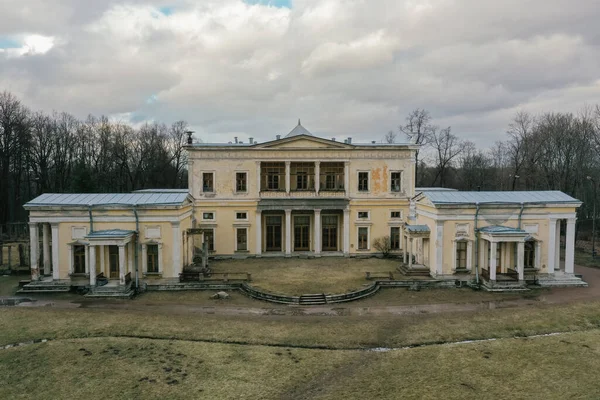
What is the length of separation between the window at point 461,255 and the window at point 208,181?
1959 centimetres

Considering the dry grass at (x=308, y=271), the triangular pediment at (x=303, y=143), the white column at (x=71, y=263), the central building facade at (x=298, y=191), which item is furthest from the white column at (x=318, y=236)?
the white column at (x=71, y=263)

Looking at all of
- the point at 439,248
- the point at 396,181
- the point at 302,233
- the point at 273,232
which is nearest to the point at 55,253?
the point at 273,232

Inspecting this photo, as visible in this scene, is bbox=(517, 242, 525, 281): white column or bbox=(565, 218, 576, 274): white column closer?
bbox=(517, 242, 525, 281): white column

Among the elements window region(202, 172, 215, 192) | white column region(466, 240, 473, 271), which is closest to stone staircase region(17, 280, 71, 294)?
→ window region(202, 172, 215, 192)

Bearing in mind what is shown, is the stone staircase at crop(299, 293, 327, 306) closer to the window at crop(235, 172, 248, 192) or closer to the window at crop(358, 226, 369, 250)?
the window at crop(358, 226, 369, 250)

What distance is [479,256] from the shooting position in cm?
2292

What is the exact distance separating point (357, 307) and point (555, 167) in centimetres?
3719

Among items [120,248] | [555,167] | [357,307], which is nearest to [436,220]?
[357,307]

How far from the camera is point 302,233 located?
107 feet

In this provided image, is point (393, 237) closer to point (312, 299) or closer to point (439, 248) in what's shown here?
point (439, 248)

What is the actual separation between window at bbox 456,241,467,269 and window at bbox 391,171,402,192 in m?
9.83

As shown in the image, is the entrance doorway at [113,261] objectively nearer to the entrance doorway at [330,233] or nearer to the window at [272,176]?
the window at [272,176]

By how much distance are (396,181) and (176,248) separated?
1912 centimetres

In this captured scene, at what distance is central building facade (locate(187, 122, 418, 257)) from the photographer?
102 feet
